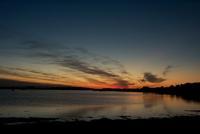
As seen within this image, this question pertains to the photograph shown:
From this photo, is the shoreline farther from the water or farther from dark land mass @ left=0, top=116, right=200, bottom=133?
the water

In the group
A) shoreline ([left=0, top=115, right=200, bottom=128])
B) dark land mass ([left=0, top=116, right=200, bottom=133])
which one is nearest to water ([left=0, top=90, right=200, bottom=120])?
shoreline ([left=0, top=115, right=200, bottom=128])

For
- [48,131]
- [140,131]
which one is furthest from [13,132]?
[140,131]

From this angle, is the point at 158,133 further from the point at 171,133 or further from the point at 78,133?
the point at 78,133

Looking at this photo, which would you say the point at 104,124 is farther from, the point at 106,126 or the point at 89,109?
the point at 89,109

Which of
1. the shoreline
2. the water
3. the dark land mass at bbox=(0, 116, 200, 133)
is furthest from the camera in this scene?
the water

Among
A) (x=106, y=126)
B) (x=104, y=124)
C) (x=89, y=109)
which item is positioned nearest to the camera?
(x=106, y=126)

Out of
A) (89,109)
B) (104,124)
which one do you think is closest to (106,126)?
(104,124)

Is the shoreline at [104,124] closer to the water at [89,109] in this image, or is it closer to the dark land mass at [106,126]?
the dark land mass at [106,126]

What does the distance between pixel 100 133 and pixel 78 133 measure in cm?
194

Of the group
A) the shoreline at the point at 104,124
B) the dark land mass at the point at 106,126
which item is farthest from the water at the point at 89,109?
the dark land mass at the point at 106,126

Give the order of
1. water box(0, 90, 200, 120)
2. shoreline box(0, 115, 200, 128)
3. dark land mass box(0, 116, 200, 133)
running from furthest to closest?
1. water box(0, 90, 200, 120)
2. shoreline box(0, 115, 200, 128)
3. dark land mass box(0, 116, 200, 133)

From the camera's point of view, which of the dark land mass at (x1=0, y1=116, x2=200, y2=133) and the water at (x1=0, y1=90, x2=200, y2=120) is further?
the water at (x1=0, y1=90, x2=200, y2=120)

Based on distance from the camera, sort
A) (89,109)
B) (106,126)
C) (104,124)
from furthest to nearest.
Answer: (89,109) < (104,124) < (106,126)

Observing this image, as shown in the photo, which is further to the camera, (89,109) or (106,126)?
(89,109)
